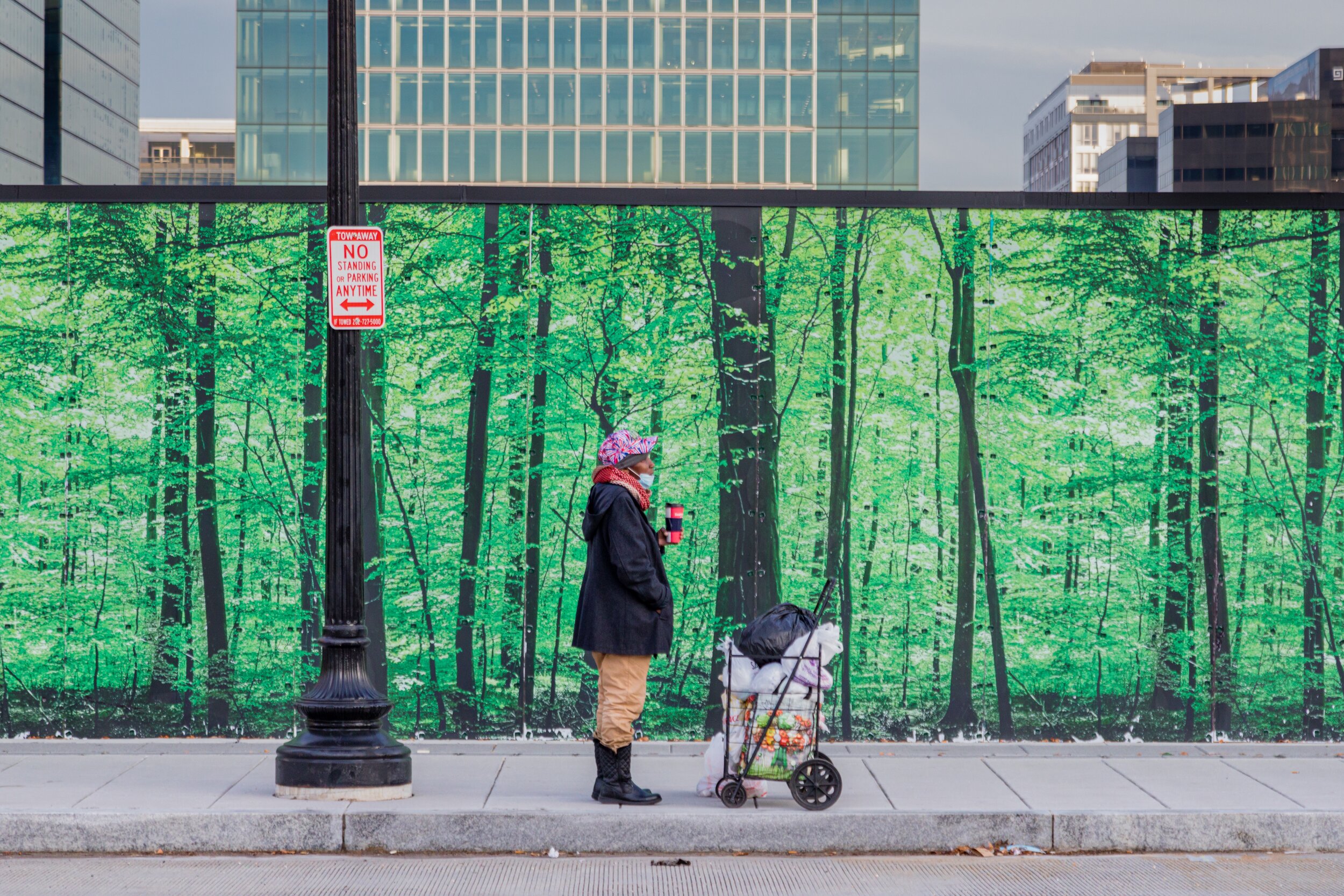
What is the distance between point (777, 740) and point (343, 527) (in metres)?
2.49

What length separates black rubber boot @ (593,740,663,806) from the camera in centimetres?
690

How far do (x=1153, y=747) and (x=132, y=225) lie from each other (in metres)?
7.35

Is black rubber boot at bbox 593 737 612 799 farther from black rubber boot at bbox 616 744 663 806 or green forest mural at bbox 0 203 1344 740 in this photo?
green forest mural at bbox 0 203 1344 740

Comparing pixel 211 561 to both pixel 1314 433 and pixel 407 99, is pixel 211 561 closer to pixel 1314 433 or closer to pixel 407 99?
pixel 1314 433

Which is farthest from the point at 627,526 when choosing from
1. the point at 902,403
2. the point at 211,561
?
the point at 211,561

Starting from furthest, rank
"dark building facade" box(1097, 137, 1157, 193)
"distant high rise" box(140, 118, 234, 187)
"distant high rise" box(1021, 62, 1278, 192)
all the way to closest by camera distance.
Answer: "distant high rise" box(1021, 62, 1278, 192) → "distant high rise" box(140, 118, 234, 187) → "dark building facade" box(1097, 137, 1157, 193)

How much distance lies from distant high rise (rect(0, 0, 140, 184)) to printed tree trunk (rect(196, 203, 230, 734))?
39728 mm

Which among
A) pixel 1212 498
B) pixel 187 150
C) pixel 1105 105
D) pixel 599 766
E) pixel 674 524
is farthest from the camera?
pixel 1105 105

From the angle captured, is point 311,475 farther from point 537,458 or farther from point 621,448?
point 621,448

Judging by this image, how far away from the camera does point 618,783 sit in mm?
6965

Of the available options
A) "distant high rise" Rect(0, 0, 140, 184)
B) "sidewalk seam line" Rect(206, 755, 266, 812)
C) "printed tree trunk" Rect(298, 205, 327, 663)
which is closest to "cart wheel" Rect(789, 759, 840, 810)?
"sidewalk seam line" Rect(206, 755, 266, 812)

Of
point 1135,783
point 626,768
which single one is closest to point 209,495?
point 626,768

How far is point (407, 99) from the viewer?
63906 millimetres

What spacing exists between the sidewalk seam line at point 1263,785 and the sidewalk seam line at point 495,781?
404cm
